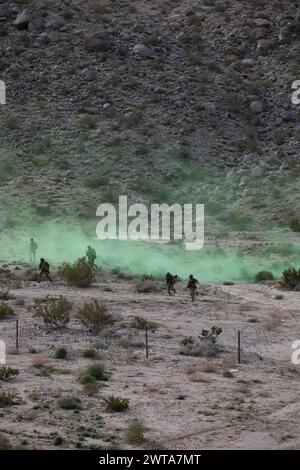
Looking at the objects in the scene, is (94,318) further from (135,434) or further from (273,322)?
(135,434)

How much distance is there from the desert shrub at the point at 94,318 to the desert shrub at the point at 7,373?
16.0 feet

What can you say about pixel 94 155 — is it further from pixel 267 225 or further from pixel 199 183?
pixel 267 225

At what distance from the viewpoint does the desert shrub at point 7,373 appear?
2530cm

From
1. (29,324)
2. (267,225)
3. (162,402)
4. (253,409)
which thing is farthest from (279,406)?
(267,225)

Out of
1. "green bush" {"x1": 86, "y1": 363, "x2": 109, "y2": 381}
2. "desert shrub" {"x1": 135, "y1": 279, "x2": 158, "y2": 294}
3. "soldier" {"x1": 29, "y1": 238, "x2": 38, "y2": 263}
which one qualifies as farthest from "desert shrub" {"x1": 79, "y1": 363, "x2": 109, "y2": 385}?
"soldier" {"x1": 29, "y1": 238, "x2": 38, "y2": 263}

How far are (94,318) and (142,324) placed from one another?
5.03 ft

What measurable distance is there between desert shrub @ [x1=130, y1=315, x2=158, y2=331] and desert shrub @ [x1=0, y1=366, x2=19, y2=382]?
19.4 ft

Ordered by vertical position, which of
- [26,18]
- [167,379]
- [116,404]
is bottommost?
[116,404]

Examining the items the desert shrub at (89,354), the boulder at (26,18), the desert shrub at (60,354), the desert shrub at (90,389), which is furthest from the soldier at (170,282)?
the boulder at (26,18)

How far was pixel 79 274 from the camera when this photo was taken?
3759cm

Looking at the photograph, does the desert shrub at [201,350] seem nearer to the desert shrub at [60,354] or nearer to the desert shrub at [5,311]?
the desert shrub at [60,354]

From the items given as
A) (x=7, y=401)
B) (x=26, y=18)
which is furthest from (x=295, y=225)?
(x=7, y=401)

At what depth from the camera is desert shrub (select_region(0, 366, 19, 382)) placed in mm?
25297
